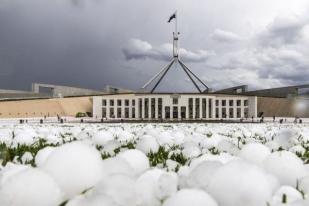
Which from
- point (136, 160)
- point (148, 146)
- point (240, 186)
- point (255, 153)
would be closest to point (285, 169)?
point (255, 153)

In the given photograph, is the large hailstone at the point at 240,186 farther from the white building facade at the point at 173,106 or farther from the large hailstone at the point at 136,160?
the white building facade at the point at 173,106

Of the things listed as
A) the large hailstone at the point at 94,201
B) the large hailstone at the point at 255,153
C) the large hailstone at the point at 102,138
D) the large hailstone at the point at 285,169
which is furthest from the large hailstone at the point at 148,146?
the large hailstone at the point at 94,201

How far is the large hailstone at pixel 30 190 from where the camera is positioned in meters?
1.55

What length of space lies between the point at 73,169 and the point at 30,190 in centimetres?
25

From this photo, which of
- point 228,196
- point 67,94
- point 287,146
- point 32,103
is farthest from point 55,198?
point 67,94

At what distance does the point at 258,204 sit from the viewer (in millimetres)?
1637

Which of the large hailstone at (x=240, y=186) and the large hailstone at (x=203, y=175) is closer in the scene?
the large hailstone at (x=240, y=186)

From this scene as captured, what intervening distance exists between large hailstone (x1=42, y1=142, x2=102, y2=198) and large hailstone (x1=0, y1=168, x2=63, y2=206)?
0.40 feet

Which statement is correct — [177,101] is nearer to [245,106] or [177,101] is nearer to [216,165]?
[245,106]

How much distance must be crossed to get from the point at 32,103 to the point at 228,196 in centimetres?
9930

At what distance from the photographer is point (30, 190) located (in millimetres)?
1559

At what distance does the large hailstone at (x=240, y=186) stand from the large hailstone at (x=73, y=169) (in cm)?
52

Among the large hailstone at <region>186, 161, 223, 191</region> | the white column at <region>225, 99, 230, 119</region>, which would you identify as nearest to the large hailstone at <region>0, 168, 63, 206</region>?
the large hailstone at <region>186, 161, 223, 191</region>

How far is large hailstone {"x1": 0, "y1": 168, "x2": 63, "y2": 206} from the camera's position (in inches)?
61.1
